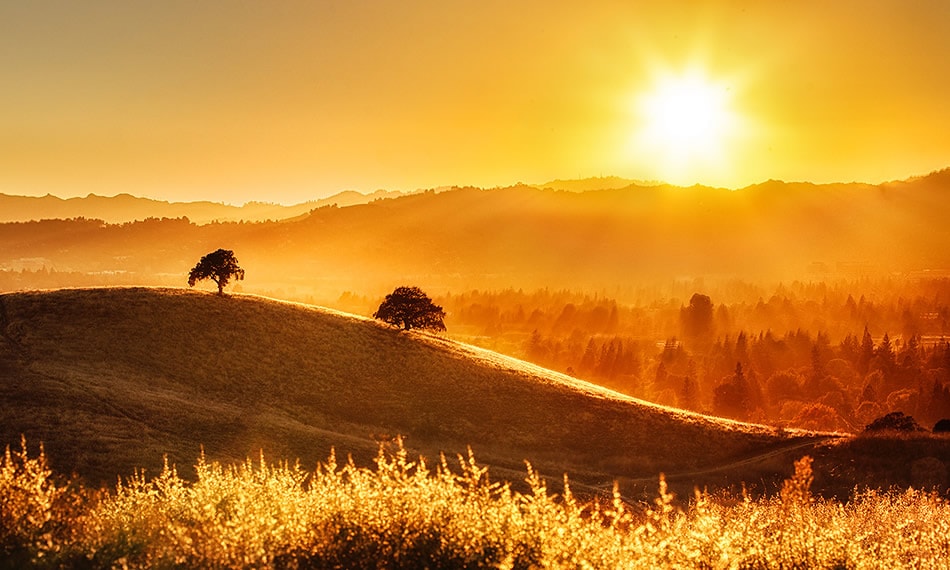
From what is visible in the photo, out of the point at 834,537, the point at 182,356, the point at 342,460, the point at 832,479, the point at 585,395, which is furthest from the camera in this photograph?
the point at 585,395

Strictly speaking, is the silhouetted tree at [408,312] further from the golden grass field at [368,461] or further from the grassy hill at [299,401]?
the grassy hill at [299,401]

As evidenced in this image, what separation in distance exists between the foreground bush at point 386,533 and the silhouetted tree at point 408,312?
77093mm

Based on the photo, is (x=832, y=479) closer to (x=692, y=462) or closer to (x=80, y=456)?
(x=692, y=462)

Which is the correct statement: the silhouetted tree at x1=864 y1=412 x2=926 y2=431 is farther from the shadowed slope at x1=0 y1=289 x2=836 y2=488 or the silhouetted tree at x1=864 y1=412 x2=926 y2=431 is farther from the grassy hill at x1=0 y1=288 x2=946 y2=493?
the shadowed slope at x1=0 y1=289 x2=836 y2=488

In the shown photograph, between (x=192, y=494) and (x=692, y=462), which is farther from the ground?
(x=192, y=494)

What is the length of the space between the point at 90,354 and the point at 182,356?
27.1 ft

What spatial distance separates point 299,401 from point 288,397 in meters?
1.19

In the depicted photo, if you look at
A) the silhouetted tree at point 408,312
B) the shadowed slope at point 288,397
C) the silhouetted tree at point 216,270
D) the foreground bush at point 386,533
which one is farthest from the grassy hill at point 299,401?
the foreground bush at point 386,533

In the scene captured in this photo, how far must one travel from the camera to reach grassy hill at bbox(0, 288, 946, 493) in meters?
52.1

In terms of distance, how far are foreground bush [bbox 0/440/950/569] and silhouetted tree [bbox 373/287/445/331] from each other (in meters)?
77.1

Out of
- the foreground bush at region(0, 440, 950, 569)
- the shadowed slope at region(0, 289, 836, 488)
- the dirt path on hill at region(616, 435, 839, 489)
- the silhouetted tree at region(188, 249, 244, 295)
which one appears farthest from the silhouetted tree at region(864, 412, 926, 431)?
the silhouetted tree at region(188, 249, 244, 295)

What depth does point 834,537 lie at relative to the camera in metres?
18.6

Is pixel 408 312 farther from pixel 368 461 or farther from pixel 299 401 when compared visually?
pixel 368 461

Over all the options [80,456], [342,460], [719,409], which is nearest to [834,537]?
[342,460]
